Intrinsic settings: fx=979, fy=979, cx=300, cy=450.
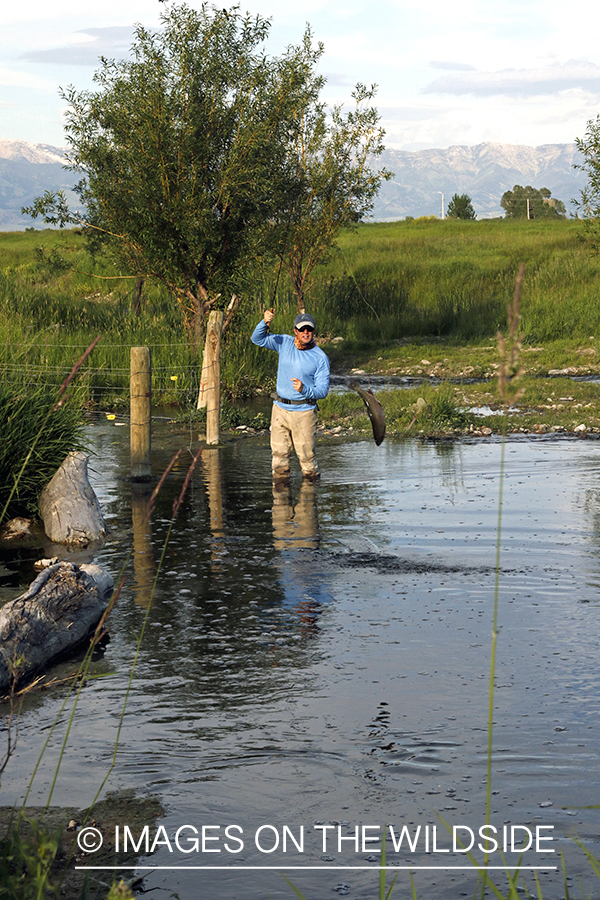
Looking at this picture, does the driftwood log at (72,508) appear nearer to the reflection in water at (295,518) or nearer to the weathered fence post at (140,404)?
the reflection in water at (295,518)

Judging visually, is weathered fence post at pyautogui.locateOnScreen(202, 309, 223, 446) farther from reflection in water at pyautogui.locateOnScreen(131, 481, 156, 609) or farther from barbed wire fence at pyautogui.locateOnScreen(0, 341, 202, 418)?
barbed wire fence at pyautogui.locateOnScreen(0, 341, 202, 418)

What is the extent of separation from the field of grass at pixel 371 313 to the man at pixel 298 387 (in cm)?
511

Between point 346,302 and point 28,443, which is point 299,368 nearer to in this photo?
point 28,443

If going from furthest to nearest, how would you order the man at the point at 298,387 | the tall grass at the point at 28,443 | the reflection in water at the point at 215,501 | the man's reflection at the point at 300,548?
the man at the point at 298,387
the tall grass at the point at 28,443
the reflection in water at the point at 215,501
the man's reflection at the point at 300,548

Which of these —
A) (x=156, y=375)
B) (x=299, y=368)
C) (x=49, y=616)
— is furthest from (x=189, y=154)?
(x=49, y=616)

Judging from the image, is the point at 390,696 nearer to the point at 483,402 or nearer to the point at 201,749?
the point at 201,749

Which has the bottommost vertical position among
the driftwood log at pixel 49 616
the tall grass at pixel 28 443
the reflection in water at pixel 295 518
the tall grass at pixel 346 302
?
the reflection in water at pixel 295 518

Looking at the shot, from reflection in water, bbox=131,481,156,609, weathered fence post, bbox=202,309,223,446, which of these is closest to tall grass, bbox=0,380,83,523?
reflection in water, bbox=131,481,156,609

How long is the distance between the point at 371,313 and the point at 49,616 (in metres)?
30.0

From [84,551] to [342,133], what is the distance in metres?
22.9

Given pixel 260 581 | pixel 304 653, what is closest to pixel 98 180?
pixel 260 581

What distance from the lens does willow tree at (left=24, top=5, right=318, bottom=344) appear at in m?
19.5

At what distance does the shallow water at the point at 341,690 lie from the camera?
4176 mm

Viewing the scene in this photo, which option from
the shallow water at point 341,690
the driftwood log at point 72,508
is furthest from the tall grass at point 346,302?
the shallow water at point 341,690
